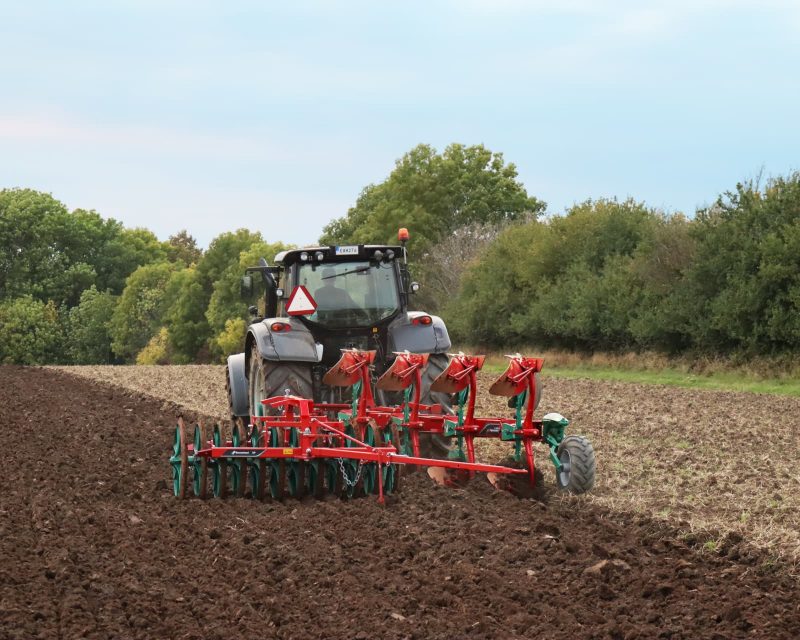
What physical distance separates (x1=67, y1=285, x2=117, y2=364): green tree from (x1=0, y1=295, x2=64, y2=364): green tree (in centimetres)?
126

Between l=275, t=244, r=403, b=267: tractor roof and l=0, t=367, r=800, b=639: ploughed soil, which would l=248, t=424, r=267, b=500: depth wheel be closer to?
l=0, t=367, r=800, b=639: ploughed soil

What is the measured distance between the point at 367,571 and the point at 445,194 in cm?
5222

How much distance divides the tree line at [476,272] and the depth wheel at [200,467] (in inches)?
701

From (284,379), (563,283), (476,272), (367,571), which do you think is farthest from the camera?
(476,272)

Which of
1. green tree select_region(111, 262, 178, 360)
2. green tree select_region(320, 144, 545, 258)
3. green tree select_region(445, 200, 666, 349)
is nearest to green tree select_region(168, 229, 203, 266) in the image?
green tree select_region(111, 262, 178, 360)

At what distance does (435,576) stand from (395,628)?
98 centimetres

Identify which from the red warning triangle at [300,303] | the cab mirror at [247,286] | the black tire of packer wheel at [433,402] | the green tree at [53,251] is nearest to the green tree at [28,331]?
the green tree at [53,251]

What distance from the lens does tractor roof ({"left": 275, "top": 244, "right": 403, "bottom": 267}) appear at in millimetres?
11398

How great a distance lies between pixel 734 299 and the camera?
85.5ft

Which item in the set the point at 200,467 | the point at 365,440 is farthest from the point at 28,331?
the point at 200,467

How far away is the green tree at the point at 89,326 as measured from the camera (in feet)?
227

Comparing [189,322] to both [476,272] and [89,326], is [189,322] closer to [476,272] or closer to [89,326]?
[89,326]

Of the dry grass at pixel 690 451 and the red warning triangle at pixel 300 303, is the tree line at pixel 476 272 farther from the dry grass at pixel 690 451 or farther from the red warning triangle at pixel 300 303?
the red warning triangle at pixel 300 303

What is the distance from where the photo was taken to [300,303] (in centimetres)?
1095
